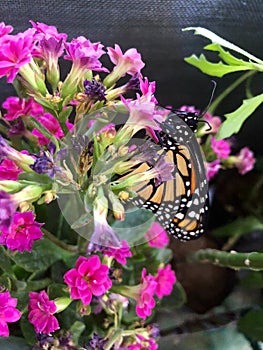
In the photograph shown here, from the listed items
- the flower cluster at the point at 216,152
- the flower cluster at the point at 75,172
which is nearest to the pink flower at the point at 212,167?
the flower cluster at the point at 216,152

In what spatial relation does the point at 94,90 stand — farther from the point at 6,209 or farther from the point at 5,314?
the point at 5,314

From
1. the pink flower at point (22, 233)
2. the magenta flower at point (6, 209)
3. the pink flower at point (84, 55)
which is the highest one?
the pink flower at point (84, 55)

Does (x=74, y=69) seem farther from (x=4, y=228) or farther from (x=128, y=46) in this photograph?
(x=128, y=46)

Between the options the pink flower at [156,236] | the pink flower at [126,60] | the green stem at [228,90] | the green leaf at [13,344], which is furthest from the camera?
the green stem at [228,90]

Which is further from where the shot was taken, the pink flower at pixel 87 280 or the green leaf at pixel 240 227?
the green leaf at pixel 240 227

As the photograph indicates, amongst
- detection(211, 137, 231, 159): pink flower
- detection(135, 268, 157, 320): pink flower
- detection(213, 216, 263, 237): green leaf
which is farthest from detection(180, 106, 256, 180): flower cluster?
detection(135, 268, 157, 320): pink flower

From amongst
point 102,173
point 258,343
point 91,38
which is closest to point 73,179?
point 102,173

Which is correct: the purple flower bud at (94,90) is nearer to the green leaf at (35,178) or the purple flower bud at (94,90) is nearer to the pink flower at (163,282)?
the green leaf at (35,178)
